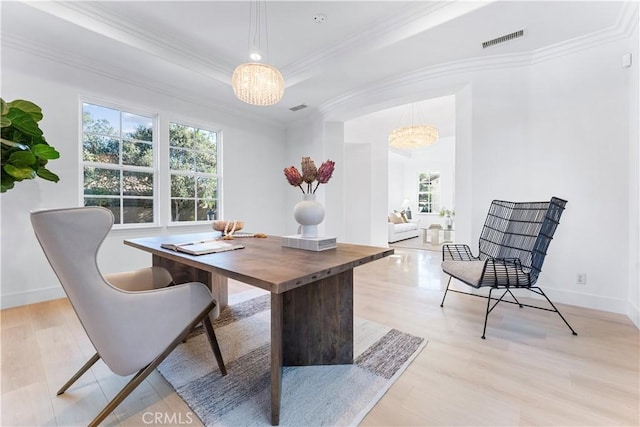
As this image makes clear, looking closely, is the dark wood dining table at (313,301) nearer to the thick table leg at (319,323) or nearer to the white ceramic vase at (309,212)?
the thick table leg at (319,323)

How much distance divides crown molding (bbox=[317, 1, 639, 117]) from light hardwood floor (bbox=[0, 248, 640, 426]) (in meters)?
2.58

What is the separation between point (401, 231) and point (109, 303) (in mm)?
7045

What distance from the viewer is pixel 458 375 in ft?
5.14

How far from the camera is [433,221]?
8875 mm

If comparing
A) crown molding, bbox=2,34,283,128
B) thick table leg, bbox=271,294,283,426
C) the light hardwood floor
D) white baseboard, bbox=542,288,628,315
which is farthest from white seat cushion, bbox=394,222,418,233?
thick table leg, bbox=271,294,283,426

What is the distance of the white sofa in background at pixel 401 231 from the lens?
707cm

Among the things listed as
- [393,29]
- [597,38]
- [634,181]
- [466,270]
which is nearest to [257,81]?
[393,29]

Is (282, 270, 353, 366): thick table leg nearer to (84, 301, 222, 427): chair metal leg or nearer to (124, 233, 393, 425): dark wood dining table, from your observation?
(124, 233, 393, 425): dark wood dining table

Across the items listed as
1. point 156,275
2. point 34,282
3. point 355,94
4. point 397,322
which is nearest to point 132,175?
point 34,282

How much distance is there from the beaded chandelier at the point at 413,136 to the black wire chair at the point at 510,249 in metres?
2.37

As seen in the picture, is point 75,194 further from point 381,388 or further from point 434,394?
point 434,394

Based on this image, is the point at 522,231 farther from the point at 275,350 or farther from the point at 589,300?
the point at 275,350

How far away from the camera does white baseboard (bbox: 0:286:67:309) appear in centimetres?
261

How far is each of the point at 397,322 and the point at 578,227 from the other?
2.11 metres
